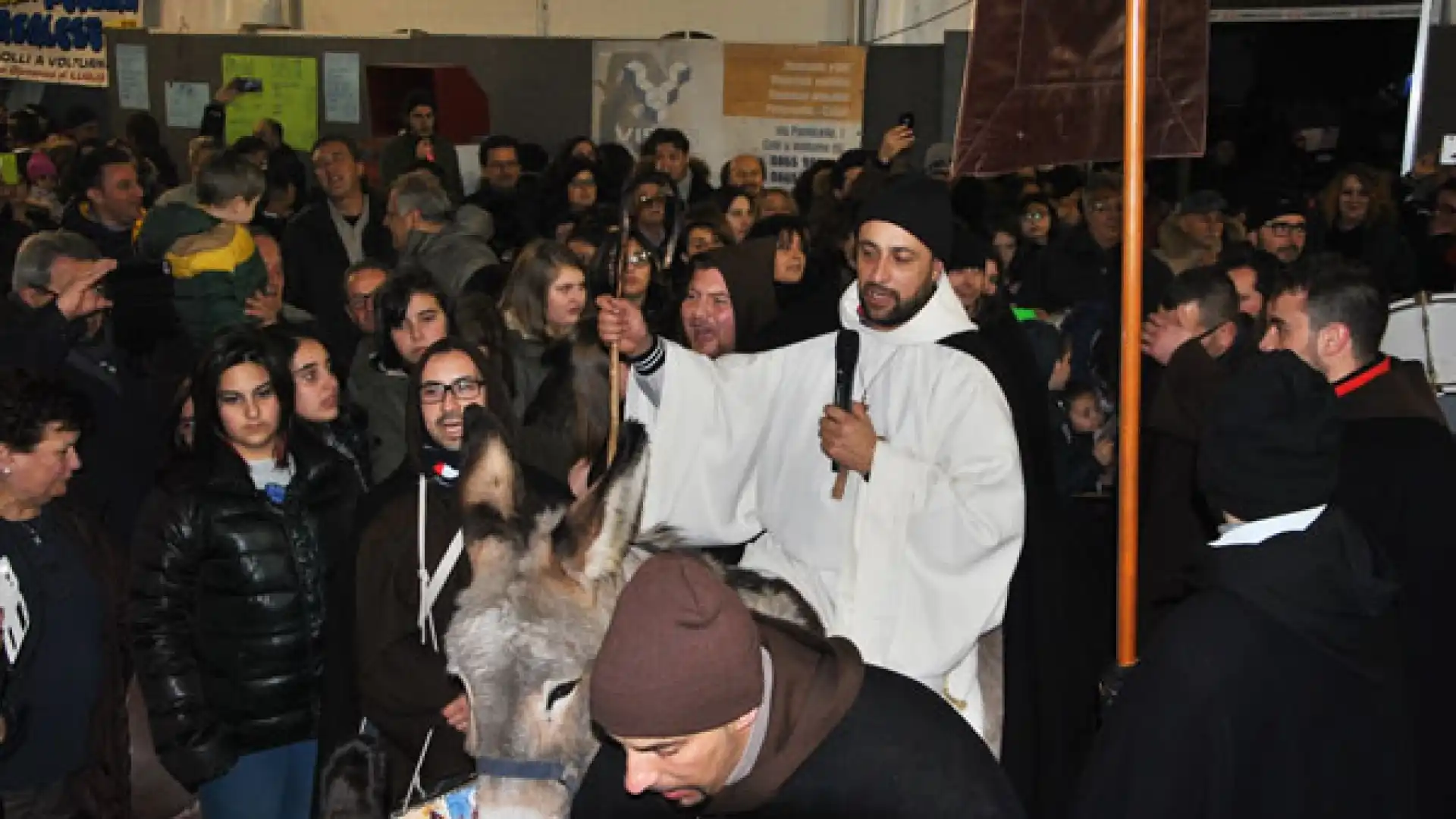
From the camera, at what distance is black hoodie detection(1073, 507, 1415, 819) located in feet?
11.2

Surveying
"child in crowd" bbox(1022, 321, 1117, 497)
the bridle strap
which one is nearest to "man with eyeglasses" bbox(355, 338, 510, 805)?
the bridle strap

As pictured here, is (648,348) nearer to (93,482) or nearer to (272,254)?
(93,482)

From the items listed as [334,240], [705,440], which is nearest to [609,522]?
[705,440]

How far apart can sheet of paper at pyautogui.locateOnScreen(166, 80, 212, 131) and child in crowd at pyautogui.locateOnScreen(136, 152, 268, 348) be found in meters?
11.7

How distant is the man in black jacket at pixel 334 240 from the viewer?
32.6 ft

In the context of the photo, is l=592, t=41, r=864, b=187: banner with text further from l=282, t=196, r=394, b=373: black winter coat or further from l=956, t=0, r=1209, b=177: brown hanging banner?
l=956, t=0, r=1209, b=177: brown hanging banner

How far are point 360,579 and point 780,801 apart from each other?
213 cm

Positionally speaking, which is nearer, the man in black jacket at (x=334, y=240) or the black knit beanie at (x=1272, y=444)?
the black knit beanie at (x=1272, y=444)

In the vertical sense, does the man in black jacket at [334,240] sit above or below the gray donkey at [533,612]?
above

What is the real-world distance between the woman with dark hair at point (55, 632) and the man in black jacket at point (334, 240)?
3.81 metres

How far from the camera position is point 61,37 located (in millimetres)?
21422

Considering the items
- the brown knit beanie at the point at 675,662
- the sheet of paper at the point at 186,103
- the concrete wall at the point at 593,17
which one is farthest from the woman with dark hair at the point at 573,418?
the sheet of paper at the point at 186,103

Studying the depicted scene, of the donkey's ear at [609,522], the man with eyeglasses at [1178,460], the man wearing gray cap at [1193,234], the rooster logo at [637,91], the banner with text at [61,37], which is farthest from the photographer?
the banner with text at [61,37]

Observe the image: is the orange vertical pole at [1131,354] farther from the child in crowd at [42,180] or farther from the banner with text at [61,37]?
the banner with text at [61,37]
